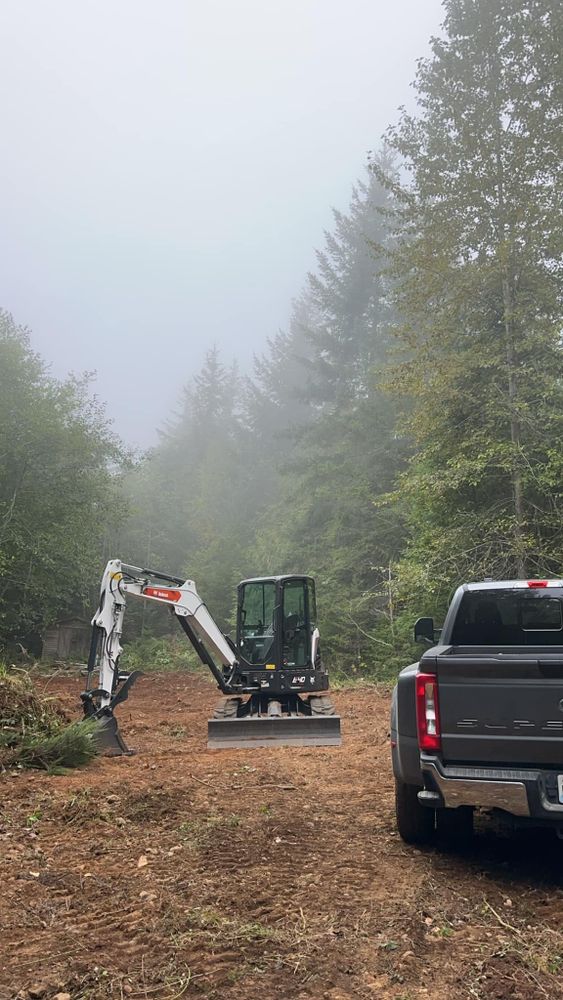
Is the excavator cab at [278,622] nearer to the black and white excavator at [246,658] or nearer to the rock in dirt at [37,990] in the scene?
the black and white excavator at [246,658]

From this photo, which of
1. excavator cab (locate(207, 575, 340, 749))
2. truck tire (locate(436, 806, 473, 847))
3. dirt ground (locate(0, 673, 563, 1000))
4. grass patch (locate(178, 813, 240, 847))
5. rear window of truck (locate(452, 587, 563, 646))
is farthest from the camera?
excavator cab (locate(207, 575, 340, 749))

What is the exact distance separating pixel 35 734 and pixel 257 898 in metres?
4.43

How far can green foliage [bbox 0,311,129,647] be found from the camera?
20.3 meters

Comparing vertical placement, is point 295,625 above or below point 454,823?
above

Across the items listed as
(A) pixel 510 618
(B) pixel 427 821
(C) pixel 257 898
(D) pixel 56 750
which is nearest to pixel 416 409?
(A) pixel 510 618

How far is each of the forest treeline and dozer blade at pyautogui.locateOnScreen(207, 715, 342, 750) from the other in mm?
5179

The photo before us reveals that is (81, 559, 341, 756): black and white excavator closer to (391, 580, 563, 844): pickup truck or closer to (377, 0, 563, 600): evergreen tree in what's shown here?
(377, 0, 563, 600): evergreen tree

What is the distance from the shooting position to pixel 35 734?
724 centimetres

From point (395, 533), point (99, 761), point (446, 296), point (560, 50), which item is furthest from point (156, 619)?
point (560, 50)

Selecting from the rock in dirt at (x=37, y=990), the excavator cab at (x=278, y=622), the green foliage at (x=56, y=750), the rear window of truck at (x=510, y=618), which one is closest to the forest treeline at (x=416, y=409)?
the excavator cab at (x=278, y=622)

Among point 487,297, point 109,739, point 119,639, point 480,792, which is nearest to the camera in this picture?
point 480,792

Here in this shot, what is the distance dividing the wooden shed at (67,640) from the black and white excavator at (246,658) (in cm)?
1536

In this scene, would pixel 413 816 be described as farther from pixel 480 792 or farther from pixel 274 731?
pixel 274 731

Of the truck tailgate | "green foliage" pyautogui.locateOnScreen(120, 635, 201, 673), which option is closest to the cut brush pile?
the truck tailgate
